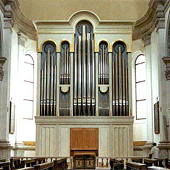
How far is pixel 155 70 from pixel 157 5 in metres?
3.37

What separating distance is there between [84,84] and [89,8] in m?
5.60

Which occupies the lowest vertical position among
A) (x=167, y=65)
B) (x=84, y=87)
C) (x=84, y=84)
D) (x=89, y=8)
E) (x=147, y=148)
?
(x=147, y=148)

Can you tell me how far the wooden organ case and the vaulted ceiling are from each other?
3192 mm

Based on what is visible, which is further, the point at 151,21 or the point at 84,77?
the point at 151,21

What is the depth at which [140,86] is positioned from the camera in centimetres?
2147

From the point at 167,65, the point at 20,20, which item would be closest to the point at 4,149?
the point at 20,20

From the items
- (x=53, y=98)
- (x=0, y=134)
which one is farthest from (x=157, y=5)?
(x=0, y=134)

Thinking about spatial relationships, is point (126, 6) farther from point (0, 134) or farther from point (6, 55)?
point (0, 134)

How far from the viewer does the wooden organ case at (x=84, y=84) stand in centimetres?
1775

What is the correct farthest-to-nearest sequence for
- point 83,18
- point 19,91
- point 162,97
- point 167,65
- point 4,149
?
point 19,91
point 83,18
point 162,97
point 167,65
point 4,149

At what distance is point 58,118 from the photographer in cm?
1780

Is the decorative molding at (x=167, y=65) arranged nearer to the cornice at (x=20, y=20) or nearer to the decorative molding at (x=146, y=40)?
the decorative molding at (x=146, y=40)

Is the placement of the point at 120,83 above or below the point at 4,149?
above

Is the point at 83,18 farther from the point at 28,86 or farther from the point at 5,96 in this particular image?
the point at 5,96
